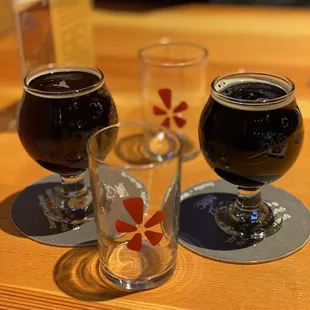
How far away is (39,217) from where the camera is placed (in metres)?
0.80

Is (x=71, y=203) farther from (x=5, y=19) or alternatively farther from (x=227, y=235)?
(x=5, y=19)

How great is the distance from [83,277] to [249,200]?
250 mm

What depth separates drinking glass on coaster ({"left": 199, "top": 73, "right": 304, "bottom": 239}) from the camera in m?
0.68

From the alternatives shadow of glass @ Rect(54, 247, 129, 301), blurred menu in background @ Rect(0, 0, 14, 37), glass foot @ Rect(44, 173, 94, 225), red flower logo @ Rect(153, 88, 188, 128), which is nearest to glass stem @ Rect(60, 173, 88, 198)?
glass foot @ Rect(44, 173, 94, 225)

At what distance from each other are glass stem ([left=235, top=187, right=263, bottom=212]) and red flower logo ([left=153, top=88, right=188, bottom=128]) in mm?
255

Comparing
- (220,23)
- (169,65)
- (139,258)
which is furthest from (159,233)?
(220,23)

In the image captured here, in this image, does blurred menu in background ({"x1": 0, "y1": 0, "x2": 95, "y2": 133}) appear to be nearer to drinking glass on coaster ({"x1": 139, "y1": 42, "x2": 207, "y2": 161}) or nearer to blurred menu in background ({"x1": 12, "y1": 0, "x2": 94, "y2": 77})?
blurred menu in background ({"x1": 12, "y1": 0, "x2": 94, "y2": 77})

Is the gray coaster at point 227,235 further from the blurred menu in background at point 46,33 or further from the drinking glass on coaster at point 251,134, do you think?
the blurred menu in background at point 46,33

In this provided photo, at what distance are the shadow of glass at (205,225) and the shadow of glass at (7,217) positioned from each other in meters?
0.22

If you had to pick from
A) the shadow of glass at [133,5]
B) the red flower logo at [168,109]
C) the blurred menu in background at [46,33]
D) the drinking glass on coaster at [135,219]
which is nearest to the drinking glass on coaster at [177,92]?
the red flower logo at [168,109]

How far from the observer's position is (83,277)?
2.24ft

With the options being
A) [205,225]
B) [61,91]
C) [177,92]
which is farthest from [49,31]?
[205,225]

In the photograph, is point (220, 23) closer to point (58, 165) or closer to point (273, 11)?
point (273, 11)

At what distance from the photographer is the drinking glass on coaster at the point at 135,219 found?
65 centimetres
